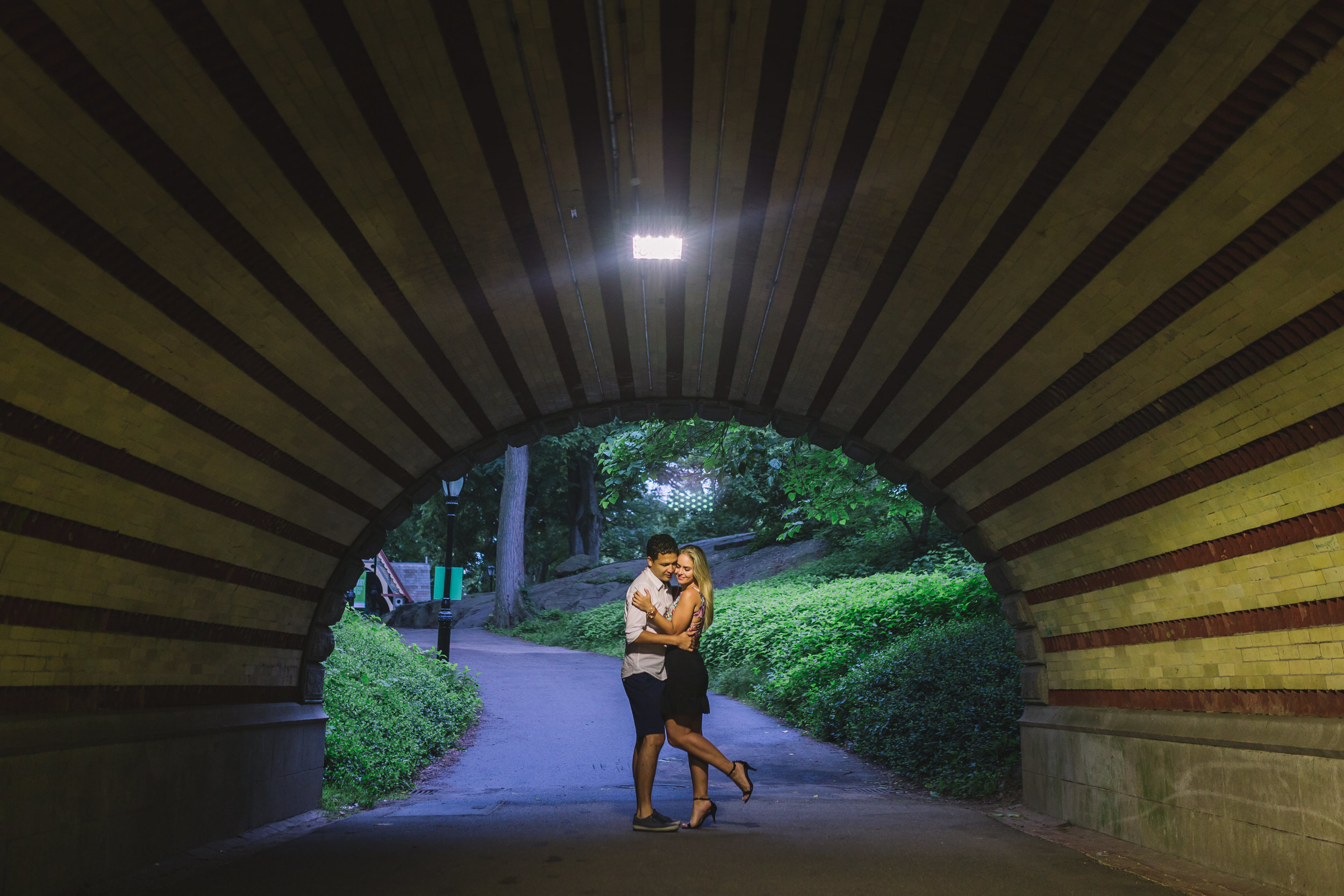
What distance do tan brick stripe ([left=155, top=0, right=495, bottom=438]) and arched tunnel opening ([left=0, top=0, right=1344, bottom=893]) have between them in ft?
0.09

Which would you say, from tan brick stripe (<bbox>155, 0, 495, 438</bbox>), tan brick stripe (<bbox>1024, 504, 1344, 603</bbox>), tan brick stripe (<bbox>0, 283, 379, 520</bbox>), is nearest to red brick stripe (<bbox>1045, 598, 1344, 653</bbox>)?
tan brick stripe (<bbox>1024, 504, 1344, 603</bbox>)

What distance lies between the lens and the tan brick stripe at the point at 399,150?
168 inches

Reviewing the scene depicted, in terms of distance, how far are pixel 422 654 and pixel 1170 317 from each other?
539 inches

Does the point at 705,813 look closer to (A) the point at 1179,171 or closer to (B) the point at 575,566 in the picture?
(A) the point at 1179,171

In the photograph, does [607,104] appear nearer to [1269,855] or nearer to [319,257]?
[319,257]

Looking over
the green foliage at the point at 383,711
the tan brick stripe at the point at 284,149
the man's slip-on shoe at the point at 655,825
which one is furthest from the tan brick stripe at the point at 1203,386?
the green foliage at the point at 383,711

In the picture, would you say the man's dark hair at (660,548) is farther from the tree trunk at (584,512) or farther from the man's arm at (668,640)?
the tree trunk at (584,512)

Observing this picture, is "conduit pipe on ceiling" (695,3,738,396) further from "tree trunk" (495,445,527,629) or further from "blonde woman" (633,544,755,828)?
"tree trunk" (495,445,527,629)

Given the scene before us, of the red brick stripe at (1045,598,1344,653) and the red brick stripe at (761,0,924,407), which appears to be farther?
the red brick stripe at (1045,598,1344,653)

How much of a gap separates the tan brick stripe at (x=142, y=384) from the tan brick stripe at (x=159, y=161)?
0.79 metres

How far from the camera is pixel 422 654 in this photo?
16359mm

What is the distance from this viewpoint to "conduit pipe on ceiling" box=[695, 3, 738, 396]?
4664 mm

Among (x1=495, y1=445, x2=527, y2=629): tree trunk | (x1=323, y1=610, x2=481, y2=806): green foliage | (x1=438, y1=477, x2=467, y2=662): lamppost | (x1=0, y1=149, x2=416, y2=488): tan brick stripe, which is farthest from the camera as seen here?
(x1=495, y1=445, x2=527, y2=629): tree trunk

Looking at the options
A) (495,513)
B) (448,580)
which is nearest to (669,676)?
(448,580)
